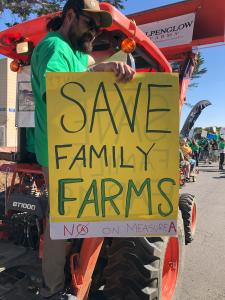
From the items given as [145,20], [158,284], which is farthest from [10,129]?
[158,284]

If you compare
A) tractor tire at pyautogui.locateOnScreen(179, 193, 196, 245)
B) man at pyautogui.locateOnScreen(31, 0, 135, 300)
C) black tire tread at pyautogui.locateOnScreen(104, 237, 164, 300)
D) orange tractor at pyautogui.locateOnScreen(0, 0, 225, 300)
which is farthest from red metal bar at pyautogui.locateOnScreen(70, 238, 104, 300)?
tractor tire at pyautogui.locateOnScreen(179, 193, 196, 245)

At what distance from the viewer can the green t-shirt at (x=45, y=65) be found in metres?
1.99

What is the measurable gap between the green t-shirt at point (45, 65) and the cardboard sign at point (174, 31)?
1809mm

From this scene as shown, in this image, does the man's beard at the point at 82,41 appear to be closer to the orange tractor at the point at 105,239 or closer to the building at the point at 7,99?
the orange tractor at the point at 105,239

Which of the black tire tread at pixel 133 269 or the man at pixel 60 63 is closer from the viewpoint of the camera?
the man at pixel 60 63

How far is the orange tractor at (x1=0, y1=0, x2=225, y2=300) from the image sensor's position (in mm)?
2689

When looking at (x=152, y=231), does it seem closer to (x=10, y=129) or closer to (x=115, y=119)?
(x=115, y=119)

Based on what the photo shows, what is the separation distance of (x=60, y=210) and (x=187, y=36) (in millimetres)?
2545

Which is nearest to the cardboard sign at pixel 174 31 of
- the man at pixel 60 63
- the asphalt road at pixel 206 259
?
the man at pixel 60 63

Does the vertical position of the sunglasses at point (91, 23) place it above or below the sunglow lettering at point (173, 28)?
below

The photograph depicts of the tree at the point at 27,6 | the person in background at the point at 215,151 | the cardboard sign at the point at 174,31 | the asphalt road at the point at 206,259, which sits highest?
the tree at the point at 27,6

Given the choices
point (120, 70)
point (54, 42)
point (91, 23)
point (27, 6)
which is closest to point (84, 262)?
point (120, 70)

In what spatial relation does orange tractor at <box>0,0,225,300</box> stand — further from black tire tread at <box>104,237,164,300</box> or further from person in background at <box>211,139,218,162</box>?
person in background at <box>211,139,218,162</box>

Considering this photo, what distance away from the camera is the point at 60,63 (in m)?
2.00
